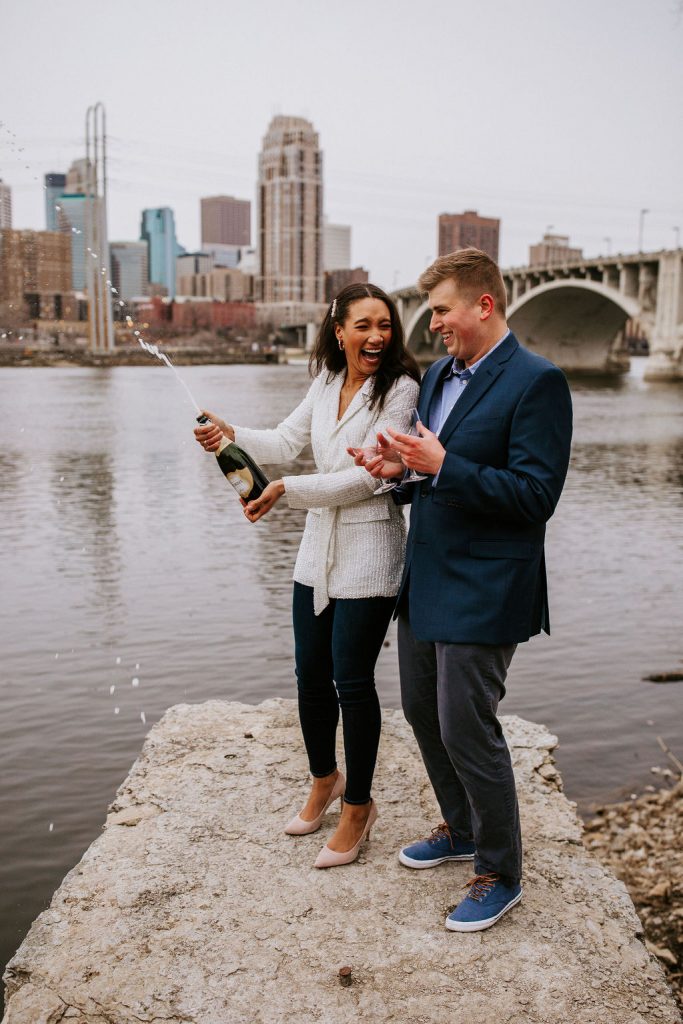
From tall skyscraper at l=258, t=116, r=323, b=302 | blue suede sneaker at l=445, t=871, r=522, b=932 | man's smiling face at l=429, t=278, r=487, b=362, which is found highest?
tall skyscraper at l=258, t=116, r=323, b=302

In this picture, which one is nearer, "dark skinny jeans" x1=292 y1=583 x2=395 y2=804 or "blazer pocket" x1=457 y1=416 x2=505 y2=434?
"blazer pocket" x1=457 y1=416 x2=505 y2=434

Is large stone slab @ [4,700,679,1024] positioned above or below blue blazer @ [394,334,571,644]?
below

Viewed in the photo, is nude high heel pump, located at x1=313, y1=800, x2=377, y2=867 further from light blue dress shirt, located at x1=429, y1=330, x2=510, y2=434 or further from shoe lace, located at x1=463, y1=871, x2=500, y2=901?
light blue dress shirt, located at x1=429, y1=330, x2=510, y2=434

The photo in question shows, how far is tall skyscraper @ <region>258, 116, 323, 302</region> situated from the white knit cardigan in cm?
12778

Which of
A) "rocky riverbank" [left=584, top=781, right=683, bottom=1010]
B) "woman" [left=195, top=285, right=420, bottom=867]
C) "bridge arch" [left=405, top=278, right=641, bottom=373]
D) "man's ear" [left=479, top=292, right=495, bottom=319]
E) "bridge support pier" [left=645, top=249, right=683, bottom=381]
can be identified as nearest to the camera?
"man's ear" [left=479, top=292, right=495, bottom=319]

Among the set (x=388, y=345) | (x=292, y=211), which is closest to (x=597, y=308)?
(x=388, y=345)

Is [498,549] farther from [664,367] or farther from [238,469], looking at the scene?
[664,367]

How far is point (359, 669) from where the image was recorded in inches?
115

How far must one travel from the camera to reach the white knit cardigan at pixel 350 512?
9.38ft

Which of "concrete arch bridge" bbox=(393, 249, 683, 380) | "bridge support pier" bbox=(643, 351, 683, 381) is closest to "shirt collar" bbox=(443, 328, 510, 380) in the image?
"concrete arch bridge" bbox=(393, 249, 683, 380)

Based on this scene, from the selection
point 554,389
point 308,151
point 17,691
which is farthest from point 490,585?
→ point 308,151

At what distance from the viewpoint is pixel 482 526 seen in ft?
8.42

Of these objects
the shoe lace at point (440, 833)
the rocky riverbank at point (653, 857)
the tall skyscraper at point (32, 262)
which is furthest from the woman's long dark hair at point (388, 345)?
the tall skyscraper at point (32, 262)

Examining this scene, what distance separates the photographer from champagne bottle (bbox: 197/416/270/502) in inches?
119
